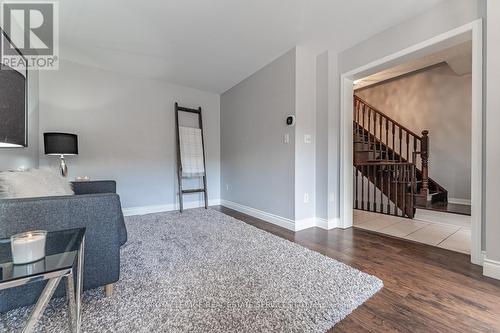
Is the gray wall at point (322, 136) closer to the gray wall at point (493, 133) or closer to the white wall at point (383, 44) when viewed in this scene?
the white wall at point (383, 44)

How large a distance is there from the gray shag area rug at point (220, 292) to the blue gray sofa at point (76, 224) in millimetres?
171

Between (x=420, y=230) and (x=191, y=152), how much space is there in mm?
3452

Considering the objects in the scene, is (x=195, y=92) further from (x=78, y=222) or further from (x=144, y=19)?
(x=78, y=222)

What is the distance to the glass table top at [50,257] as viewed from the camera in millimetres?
743

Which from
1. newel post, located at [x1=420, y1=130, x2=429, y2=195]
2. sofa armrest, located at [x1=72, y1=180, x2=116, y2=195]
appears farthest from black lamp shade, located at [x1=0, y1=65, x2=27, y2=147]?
newel post, located at [x1=420, y1=130, x2=429, y2=195]

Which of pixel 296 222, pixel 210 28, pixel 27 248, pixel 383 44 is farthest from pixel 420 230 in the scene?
pixel 27 248

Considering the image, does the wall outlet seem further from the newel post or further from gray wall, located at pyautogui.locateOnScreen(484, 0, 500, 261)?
the newel post

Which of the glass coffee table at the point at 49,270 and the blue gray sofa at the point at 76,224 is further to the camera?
the blue gray sofa at the point at 76,224

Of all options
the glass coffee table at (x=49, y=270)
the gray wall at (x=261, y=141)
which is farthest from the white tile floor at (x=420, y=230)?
the glass coffee table at (x=49, y=270)

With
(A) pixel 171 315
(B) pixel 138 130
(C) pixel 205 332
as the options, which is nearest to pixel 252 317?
(C) pixel 205 332

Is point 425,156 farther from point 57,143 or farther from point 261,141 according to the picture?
point 57,143

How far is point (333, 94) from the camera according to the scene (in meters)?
2.79

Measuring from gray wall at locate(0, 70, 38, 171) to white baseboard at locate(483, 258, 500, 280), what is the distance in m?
4.00

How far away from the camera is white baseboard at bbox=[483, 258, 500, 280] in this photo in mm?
1548
